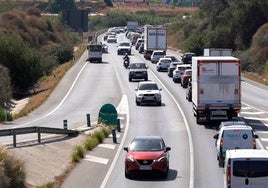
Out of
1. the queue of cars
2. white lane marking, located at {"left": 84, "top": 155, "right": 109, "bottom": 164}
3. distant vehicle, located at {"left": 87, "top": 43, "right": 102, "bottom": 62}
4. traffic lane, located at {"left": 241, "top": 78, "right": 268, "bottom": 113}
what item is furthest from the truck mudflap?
→ distant vehicle, located at {"left": 87, "top": 43, "right": 102, "bottom": 62}

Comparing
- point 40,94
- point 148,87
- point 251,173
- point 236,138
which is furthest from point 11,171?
point 40,94

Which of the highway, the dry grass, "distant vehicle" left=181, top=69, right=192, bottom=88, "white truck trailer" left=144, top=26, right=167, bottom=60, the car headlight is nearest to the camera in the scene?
the car headlight

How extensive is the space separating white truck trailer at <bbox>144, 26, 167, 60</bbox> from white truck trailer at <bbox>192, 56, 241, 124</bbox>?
176ft

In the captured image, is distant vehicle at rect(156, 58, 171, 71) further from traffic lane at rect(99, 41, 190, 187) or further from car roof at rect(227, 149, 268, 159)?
car roof at rect(227, 149, 268, 159)

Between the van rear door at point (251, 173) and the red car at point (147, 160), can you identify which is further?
the red car at point (147, 160)

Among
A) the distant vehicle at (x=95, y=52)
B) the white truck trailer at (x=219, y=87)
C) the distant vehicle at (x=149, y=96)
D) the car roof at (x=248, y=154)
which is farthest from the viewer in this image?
the distant vehicle at (x=95, y=52)

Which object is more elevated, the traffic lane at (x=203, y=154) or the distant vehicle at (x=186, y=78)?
the distant vehicle at (x=186, y=78)

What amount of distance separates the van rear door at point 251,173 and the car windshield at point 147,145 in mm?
6547

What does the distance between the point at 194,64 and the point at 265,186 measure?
2072cm

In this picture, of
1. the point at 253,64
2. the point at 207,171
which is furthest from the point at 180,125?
the point at 253,64

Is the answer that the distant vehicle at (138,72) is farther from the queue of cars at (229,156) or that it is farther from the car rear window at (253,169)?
the car rear window at (253,169)

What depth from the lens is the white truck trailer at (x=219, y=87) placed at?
127 feet

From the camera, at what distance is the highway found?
26328mm

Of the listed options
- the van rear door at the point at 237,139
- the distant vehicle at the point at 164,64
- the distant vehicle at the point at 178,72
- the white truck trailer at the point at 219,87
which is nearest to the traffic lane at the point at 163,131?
the van rear door at the point at 237,139
